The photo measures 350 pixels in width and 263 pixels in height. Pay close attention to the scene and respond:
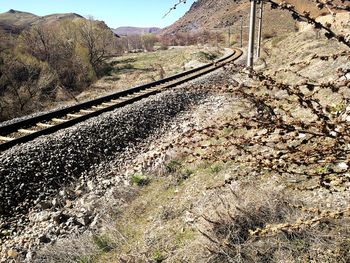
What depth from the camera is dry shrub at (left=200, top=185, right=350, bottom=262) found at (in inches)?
126

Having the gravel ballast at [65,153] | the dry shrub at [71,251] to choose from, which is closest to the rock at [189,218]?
the dry shrub at [71,251]

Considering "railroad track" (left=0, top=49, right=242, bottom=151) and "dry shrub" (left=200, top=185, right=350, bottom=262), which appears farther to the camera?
"railroad track" (left=0, top=49, right=242, bottom=151)

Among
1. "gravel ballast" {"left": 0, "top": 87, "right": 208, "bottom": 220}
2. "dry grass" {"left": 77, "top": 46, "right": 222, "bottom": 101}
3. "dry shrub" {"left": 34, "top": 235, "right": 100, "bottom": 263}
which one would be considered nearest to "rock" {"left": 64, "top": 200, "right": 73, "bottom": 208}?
"gravel ballast" {"left": 0, "top": 87, "right": 208, "bottom": 220}

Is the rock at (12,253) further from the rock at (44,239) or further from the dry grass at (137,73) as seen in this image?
the dry grass at (137,73)

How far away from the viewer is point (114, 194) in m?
6.17

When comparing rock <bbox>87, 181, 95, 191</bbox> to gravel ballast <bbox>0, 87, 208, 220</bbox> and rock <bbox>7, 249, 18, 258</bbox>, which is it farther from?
rock <bbox>7, 249, 18, 258</bbox>

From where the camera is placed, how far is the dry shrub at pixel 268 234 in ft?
10.5

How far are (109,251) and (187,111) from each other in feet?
24.5

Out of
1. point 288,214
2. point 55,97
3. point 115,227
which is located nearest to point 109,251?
point 115,227

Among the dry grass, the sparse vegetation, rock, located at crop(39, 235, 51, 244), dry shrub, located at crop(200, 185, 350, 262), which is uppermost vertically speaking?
dry shrub, located at crop(200, 185, 350, 262)

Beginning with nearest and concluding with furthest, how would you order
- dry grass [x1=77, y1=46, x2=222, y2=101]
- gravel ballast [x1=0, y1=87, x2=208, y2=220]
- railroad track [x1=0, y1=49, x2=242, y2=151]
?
gravel ballast [x1=0, y1=87, x2=208, y2=220], railroad track [x1=0, y1=49, x2=242, y2=151], dry grass [x1=77, y1=46, x2=222, y2=101]

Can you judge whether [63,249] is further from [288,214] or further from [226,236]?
[288,214]

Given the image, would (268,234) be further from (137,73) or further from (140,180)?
(137,73)

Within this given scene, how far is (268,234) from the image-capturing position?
11.7 ft
